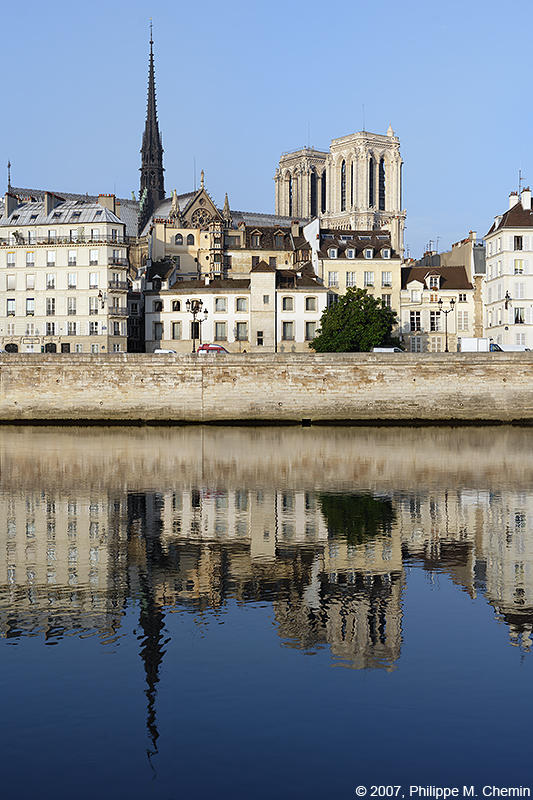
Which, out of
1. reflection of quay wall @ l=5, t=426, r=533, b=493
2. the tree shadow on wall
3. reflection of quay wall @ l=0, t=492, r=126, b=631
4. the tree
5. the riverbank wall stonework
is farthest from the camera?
the tree

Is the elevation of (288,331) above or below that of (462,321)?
below

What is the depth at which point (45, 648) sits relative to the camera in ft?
40.7

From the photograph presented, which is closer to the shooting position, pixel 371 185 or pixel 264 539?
pixel 264 539

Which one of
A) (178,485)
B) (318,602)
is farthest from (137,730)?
(178,485)

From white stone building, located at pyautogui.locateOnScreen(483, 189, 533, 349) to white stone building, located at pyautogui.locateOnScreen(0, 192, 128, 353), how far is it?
88.8 ft

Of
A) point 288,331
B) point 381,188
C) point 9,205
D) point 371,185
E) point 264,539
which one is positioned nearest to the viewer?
point 264,539

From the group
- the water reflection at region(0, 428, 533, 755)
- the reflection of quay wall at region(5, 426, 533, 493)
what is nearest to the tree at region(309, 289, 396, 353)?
the reflection of quay wall at region(5, 426, 533, 493)

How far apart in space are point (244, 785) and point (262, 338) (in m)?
65.4

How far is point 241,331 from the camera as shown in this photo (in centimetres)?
7438

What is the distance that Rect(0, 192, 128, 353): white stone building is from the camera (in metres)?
71.2

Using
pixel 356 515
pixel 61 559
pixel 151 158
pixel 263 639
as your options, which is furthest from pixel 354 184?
pixel 263 639

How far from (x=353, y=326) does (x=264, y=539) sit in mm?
47938

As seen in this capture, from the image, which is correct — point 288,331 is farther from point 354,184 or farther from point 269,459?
point 354,184

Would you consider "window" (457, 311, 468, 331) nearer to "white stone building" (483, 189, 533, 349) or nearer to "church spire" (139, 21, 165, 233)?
"white stone building" (483, 189, 533, 349)
